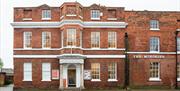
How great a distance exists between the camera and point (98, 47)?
2035 inches

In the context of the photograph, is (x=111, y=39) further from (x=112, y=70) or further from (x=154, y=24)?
(x=154, y=24)

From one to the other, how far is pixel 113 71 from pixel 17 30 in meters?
12.2

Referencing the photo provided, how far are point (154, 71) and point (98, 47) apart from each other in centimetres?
716

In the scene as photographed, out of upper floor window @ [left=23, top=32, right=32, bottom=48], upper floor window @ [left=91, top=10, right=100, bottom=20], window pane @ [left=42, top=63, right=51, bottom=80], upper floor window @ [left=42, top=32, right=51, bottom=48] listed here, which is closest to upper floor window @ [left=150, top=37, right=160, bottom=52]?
upper floor window @ [left=91, top=10, right=100, bottom=20]

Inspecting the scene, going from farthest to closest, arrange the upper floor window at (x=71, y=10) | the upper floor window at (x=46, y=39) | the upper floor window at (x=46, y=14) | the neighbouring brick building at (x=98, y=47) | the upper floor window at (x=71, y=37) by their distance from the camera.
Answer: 1. the upper floor window at (x=46, y=14)
2. the upper floor window at (x=46, y=39)
3. the neighbouring brick building at (x=98, y=47)
4. the upper floor window at (x=71, y=37)
5. the upper floor window at (x=71, y=10)

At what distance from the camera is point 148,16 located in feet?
172

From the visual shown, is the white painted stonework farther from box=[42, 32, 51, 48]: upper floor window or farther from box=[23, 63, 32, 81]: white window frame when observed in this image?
box=[23, 63, 32, 81]: white window frame

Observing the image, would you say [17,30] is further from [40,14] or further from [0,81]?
[0,81]

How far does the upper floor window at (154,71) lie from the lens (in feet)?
170

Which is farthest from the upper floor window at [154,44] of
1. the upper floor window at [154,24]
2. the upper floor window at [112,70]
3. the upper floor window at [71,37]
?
the upper floor window at [71,37]

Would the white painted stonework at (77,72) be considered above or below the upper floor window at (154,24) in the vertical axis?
below

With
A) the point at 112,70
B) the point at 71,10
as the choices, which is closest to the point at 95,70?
the point at 112,70

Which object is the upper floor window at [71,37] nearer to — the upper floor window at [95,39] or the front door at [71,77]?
the upper floor window at [95,39]

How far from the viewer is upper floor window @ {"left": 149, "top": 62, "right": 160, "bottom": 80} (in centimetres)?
5188
